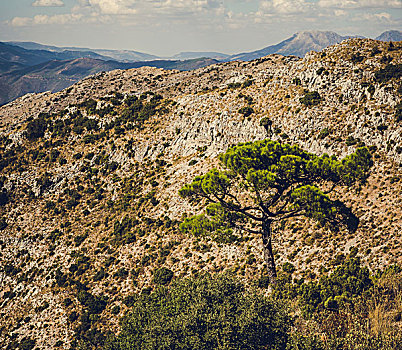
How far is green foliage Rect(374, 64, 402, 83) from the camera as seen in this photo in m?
57.0

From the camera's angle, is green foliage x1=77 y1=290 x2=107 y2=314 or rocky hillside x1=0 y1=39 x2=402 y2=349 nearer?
rocky hillside x1=0 y1=39 x2=402 y2=349

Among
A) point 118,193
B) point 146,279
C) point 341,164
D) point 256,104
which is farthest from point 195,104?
point 341,164

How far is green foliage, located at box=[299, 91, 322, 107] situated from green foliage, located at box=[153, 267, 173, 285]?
44.1 meters

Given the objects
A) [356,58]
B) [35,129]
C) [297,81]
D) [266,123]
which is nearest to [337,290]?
[266,123]

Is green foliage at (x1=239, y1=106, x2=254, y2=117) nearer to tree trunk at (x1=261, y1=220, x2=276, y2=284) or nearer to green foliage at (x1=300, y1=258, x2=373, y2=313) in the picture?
tree trunk at (x1=261, y1=220, x2=276, y2=284)

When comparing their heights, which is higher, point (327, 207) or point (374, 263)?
point (327, 207)

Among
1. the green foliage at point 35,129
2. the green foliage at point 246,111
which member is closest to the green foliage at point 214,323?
the green foliage at point 246,111

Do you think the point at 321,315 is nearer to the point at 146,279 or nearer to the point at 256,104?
the point at 146,279

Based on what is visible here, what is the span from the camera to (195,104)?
81312 mm

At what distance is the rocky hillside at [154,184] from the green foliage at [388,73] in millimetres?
305

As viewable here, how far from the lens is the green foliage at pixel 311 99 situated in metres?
63.1

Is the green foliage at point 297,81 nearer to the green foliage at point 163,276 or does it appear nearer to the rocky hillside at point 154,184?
the rocky hillside at point 154,184

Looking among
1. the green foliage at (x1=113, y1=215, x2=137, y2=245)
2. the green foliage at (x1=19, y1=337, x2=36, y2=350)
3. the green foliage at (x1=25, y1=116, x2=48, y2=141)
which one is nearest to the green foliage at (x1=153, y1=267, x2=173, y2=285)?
the green foliage at (x1=113, y1=215, x2=137, y2=245)

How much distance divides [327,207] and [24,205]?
72.6 meters
